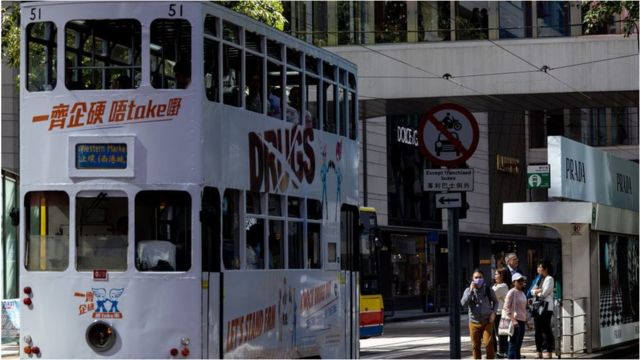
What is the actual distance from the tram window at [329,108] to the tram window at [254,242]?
262 centimetres

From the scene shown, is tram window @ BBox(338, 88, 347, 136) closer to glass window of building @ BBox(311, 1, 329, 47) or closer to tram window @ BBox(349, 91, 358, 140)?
tram window @ BBox(349, 91, 358, 140)

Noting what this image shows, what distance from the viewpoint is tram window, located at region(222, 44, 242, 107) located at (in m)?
12.7

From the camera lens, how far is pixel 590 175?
2514 cm

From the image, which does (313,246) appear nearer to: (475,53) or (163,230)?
(163,230)

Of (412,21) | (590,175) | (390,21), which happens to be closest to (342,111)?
(590,175)

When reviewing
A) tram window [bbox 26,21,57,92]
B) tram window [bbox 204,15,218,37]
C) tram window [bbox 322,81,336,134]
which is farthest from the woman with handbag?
tram window [bbox 26,21,57,92]

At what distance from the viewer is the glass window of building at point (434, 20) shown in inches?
1363

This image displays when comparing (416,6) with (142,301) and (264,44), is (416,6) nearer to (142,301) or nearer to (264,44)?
(264,44)

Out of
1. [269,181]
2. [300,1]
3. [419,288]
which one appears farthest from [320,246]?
[419,288]

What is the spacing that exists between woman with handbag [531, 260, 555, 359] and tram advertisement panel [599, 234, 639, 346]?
2.61m

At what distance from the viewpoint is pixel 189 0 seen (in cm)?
1224

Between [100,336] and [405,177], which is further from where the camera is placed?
[405,177]

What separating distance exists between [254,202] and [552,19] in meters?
24.8

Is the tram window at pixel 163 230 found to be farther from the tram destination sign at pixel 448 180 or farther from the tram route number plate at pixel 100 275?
the tram destination sign at pixel 448 180
